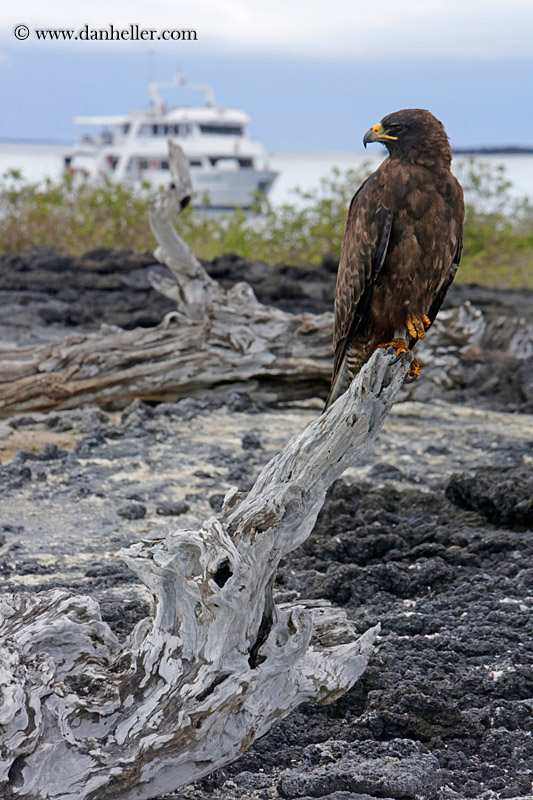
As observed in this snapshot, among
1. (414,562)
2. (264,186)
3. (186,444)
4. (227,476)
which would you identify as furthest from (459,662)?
(264,186)

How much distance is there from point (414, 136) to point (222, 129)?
27.8 m

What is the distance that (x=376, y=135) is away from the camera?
3666 millimetres

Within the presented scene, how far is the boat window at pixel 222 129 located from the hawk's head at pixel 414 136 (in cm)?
2736

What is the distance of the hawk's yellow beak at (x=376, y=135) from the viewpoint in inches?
144

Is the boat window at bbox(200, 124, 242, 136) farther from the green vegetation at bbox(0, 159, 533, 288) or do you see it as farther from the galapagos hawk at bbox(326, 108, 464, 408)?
the galapagos hawk at bbox(326, 108, 464, 408)

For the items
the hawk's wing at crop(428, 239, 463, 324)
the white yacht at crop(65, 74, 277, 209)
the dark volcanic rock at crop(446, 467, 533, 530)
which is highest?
the white yacht at crop(65, 74, 277, 209)

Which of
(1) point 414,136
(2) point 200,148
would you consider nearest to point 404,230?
(1) point 414,136

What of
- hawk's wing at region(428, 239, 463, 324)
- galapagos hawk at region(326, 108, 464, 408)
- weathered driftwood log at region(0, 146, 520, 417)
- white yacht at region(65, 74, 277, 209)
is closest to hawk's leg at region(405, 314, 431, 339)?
galapagos hawk at region(326, 108, 464, 408)

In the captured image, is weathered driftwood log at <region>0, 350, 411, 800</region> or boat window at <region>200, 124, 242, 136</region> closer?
weathered driftwood log at <region>0, 350, 411, 800</region>

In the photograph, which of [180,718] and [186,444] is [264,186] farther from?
[180,718]

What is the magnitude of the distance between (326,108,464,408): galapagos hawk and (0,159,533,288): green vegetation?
10.9 meters

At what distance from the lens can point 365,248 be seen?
3.66 meters

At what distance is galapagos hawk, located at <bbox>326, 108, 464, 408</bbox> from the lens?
3.55 meters

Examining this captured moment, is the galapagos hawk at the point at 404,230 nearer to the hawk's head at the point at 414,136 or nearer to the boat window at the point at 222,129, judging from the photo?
the hawk's head at the point at 414,136
